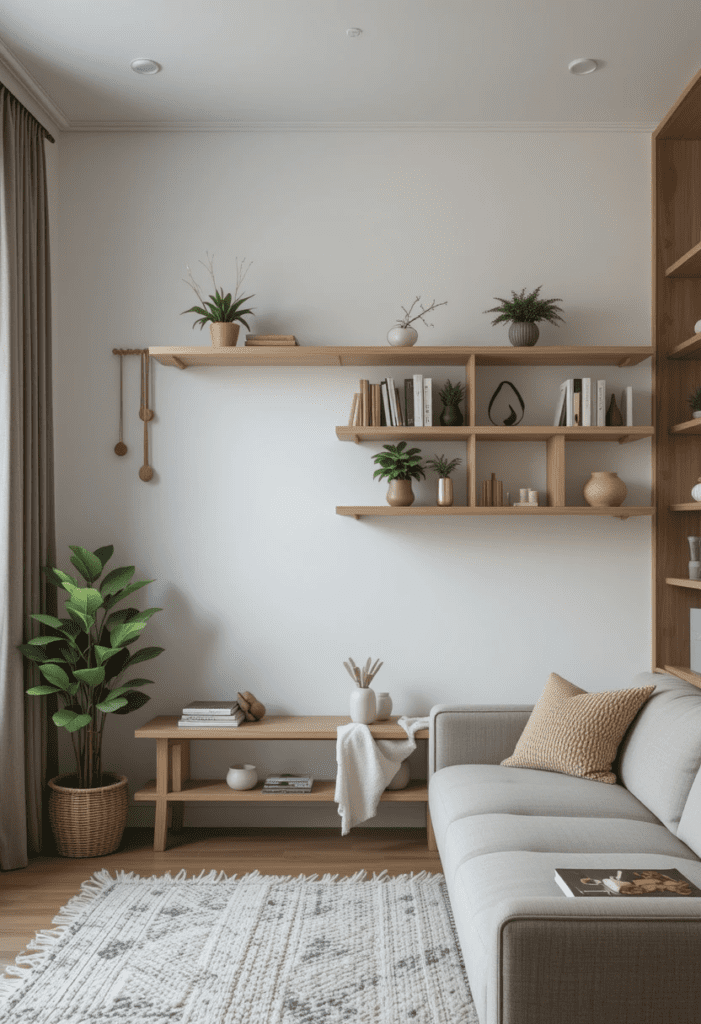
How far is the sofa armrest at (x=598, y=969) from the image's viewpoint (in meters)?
1.47

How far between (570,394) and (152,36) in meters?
2.07

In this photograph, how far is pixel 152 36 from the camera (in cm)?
290

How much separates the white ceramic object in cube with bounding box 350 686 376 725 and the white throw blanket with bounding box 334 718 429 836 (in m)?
0.06

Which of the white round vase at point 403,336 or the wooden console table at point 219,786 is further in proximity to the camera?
the white round vase at point 403,336

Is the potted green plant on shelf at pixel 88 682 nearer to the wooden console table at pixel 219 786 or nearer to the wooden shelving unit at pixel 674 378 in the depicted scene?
the wooden console table at pixel 219 786

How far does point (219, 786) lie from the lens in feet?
11.0

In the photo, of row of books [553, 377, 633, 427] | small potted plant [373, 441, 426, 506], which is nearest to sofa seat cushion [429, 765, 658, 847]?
small potted plant [373, 441, 426, 506]

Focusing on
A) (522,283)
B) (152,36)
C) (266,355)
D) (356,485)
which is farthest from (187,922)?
(152,36)

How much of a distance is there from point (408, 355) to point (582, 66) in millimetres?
1252

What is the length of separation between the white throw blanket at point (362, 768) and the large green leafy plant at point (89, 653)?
0.83 metres

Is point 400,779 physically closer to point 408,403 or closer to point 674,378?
point 408,403

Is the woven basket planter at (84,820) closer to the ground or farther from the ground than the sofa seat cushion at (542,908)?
closer to the ground

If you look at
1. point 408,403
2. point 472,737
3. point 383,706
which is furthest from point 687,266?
point 383,706

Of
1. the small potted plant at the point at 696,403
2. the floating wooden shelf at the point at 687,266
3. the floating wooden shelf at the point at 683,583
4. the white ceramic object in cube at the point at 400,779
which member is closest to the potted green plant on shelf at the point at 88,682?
the white ceramic object in cube at the point at 400,779
